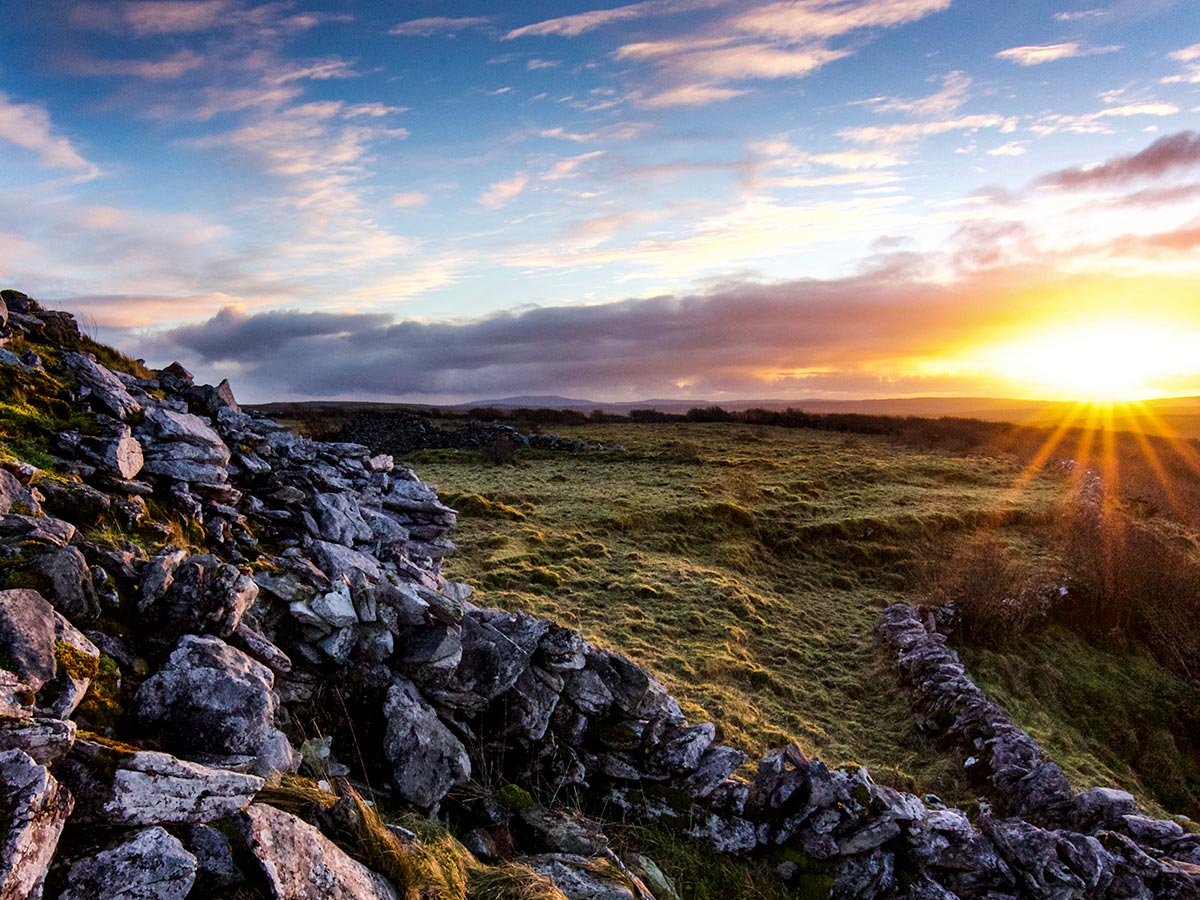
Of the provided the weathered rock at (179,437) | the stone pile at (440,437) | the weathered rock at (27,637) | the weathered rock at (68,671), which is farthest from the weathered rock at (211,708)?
the stone pile at (440,437)

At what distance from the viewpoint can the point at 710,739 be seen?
9422mm

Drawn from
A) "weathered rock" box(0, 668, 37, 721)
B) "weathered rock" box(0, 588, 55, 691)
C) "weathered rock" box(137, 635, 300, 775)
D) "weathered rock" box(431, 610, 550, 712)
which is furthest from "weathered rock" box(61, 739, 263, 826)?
"weathered rock" box(431, 610, 550, 712)

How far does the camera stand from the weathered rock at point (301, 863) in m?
4.17

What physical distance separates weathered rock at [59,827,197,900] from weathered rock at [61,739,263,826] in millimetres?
247

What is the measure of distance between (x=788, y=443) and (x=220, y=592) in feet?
172

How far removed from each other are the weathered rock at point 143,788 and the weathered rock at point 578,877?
2.81m

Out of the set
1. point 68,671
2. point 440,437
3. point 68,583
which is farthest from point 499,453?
point 68,671

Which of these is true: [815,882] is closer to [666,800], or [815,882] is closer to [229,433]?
[666,800]

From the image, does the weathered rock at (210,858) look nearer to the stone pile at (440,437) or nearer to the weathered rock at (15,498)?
the weathered rock at (15,498)

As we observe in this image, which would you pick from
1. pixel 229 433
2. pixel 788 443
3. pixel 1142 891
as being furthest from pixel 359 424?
pixel 1142 891

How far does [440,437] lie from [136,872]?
45969 mm

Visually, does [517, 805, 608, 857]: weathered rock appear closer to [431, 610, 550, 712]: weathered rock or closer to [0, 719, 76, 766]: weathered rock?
[431, 610, 550, 712]: weathered rock

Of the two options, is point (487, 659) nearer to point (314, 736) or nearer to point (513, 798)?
point (513, 798)

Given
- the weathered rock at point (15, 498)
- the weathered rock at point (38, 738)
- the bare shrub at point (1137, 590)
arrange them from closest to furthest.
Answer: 1. the weathered rock at point (38, 738)
2. the weathered rock at point (15, 498)
3. the bare shrub at point (1137, 590)
